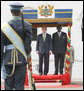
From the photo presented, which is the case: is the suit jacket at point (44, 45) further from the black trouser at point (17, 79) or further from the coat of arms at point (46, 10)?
the black trouser at point (17, 79)

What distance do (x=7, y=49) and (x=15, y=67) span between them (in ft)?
1.22

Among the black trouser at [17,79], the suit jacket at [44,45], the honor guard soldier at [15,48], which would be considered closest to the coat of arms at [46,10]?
the suit jacket at [44,45]

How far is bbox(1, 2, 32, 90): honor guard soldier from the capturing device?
7.24 metres

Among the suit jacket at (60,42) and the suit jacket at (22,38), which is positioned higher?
the suit jacket at (22,38)

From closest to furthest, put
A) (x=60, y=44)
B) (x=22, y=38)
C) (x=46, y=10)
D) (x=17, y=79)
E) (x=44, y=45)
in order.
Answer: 1. (x=17, y=79)
2. (x=22, y=38)
3. (x=46, y=10)
4. (x=60, y=44)
5. (x=44, y=45)

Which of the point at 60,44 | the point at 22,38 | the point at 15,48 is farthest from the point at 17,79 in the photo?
the point at 60,44

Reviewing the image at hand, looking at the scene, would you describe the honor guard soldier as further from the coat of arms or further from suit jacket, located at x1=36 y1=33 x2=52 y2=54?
suit jacket, located at x1=36 y1=33 x2=52 y2=54

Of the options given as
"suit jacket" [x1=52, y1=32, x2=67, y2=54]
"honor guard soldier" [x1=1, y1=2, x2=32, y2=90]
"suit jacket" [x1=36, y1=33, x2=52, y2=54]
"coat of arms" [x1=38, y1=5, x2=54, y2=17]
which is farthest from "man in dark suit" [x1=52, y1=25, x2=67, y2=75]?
"honor guard soldier" [x1=1, y1=2, x2=32, y2=90]

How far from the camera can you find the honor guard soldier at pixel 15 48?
Result: 7.24m

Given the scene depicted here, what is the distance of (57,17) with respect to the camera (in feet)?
37.0

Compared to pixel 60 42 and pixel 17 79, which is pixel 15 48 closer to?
pixel 17 79

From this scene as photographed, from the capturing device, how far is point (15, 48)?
24.0ft

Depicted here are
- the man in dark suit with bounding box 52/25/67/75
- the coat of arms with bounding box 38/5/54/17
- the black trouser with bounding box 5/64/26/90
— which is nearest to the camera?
the black trouser with bounding box 5/64/26/90

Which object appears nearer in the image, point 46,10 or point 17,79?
point 17,79
